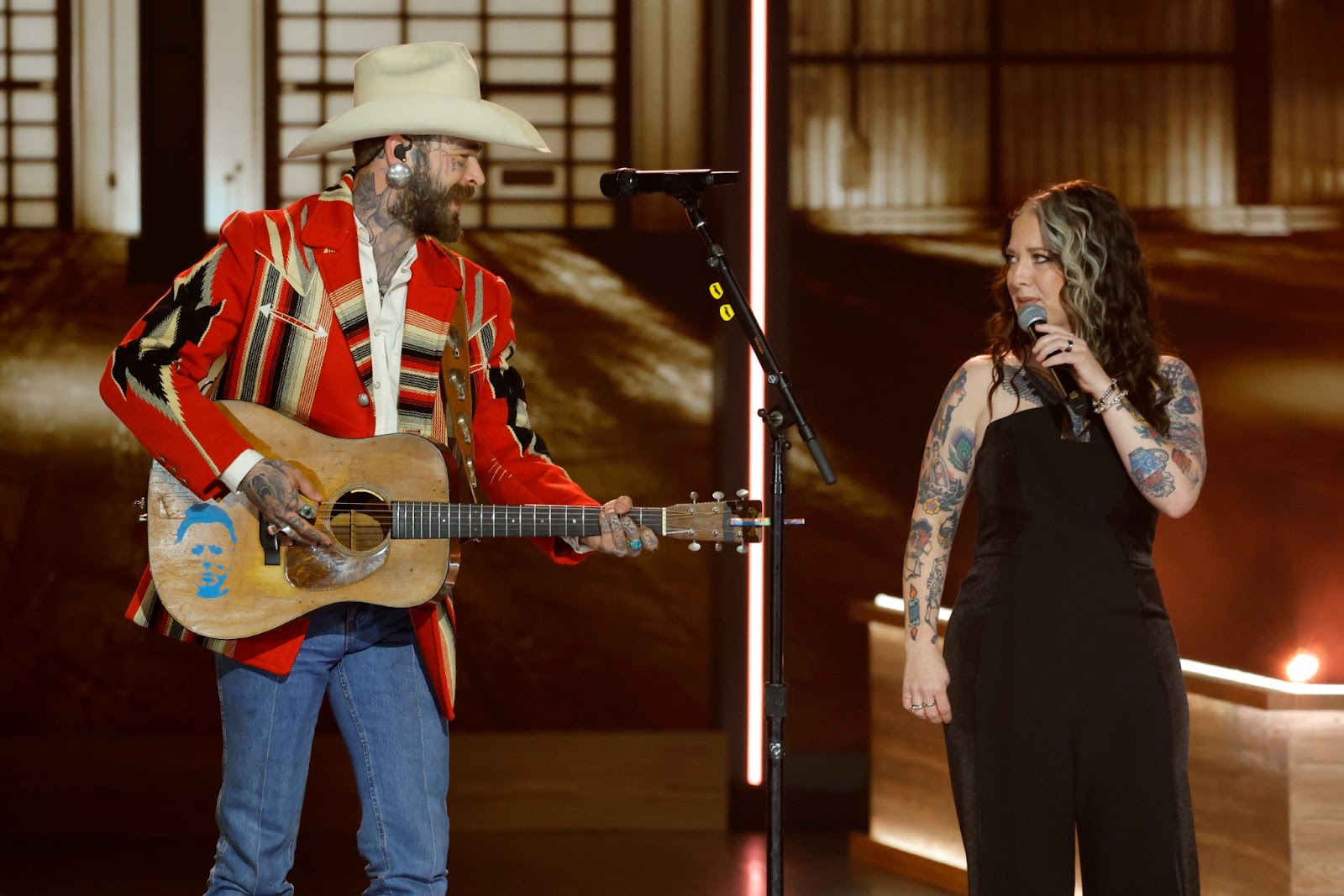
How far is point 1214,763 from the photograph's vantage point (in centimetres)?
369

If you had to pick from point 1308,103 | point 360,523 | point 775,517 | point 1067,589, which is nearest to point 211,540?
point 360,523

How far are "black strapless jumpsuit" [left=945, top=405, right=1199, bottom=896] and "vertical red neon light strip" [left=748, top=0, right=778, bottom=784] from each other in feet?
7.63

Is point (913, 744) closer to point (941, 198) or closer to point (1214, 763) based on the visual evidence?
point (1214, 763)

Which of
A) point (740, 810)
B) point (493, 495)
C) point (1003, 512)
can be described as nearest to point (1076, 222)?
point (1003, 512)

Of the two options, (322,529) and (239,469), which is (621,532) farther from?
(239,469)

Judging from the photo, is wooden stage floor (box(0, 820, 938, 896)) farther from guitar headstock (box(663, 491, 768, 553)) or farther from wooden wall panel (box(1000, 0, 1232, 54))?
wooden wall panel (box(1000, 0, 1232, 54))

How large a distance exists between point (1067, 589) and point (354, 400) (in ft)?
4.35

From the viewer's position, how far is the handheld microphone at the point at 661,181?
2.69 m

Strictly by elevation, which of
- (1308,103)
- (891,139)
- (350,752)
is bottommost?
(350,752)

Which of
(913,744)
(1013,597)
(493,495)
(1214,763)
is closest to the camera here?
(1013,597)

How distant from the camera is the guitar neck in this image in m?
2.62

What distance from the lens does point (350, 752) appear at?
2.62 m

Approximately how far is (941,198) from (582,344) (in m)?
1.35

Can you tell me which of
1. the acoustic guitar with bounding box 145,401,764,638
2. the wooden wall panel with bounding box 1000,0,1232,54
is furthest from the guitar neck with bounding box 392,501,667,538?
the wooden wall panel with bounding box 1000,0,1232,54
